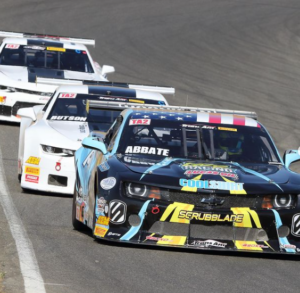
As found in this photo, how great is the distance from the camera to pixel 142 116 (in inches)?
377

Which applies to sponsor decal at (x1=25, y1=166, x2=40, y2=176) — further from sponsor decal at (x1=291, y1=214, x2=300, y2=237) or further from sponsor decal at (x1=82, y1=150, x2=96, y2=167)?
sponsor decal at (x1=291, y1=214, x2=300, y2=237)

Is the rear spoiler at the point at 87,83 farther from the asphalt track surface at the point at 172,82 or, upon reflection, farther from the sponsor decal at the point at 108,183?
the sponsor decal at the point at 108,183

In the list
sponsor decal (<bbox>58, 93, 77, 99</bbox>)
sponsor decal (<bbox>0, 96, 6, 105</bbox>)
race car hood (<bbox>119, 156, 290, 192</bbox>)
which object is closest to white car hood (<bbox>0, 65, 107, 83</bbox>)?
sponsor decal (<bbox>0, 96, 6, 105</bbox>)

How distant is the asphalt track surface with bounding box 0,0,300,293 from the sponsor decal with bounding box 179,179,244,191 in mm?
585

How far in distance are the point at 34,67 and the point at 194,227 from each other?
→ 387 inches

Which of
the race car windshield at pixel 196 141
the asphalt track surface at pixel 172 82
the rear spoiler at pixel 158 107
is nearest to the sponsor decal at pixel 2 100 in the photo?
the asphalt track surface at pixel 172 82

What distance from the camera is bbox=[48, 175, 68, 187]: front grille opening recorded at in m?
11.3

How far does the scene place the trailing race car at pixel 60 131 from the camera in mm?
11250

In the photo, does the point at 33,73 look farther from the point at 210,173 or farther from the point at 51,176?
the point at 210,173

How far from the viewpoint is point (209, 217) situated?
320 inches

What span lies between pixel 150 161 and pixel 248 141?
118 cm

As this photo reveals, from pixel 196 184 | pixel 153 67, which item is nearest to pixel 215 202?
pixel 196 184

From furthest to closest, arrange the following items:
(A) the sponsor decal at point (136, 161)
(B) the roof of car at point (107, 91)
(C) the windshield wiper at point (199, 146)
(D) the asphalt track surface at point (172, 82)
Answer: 1. (B) the roof of car at point (107, 91)
2. (C) the windshield wiper at point (199, 146)
3. (A) the sponsor decal at point (136, 161)
4. (D) the asphalt track surface at point (172, 82)

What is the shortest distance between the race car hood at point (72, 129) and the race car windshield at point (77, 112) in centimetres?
12
